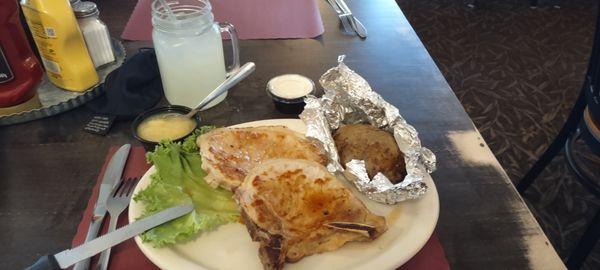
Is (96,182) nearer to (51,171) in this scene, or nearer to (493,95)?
(51,171)

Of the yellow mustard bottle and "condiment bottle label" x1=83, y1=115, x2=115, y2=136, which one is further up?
the yellow mustard bottle

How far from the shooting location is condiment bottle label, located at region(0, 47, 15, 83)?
98 cm

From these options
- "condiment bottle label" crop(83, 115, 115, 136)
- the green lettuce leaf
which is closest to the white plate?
the green lettuce leaf

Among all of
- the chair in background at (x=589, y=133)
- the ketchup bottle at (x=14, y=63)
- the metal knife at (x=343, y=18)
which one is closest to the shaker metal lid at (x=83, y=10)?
the ketchup bottle at (x=14, y=63)

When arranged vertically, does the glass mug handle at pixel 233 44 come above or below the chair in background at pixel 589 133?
above

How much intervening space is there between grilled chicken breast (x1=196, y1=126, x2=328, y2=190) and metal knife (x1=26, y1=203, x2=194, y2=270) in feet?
0.32

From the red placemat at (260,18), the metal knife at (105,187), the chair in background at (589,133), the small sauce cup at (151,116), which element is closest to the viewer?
the metal knife at (105,187)

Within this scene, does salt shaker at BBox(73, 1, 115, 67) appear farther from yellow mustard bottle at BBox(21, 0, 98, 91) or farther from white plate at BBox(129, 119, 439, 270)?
white plate at BBox(129, 119, 439, 270)

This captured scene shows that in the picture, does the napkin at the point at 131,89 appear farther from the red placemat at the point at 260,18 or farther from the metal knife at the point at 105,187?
the red placemat at the point at 260,18

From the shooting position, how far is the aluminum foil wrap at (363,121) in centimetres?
81

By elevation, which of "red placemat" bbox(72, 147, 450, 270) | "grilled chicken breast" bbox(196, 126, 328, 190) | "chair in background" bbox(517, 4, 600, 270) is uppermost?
"grilled chicken breast" bbox(196, 126, 328, 190)

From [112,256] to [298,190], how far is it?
0.34 m

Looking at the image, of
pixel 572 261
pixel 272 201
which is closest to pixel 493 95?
pixel 572 261

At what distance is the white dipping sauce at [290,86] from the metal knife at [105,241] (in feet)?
1.36
